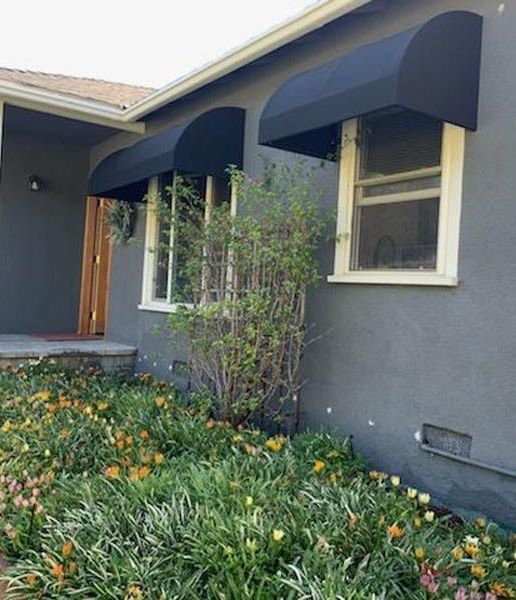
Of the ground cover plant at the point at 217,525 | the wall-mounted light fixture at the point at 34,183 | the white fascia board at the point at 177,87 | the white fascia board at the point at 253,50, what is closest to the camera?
the ground cover plant at the point at 217,525

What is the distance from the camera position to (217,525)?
3094 mm

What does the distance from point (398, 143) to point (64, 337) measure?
661cm

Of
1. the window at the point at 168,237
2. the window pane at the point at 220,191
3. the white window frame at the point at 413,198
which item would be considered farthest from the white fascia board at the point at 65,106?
the white window frame at the point at 413,198

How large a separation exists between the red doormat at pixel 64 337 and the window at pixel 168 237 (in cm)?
165

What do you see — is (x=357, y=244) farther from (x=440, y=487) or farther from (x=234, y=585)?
(x=234, y=585)

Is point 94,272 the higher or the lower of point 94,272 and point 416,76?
the lower

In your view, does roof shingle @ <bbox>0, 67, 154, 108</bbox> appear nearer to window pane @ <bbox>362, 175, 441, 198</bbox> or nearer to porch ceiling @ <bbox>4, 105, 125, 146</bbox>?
porch ceiling @ <bbox>4, 105, 125, 146</bbox>

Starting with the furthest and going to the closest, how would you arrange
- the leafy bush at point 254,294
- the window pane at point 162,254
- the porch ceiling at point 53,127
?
the porch ceiling at point 53,127, the window pane at point 162,254, the leafy bush at point 254,294

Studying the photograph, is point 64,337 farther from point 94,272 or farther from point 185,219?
point 185,219

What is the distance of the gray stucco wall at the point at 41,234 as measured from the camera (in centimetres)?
1028

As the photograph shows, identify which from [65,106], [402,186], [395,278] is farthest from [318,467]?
[65,106]

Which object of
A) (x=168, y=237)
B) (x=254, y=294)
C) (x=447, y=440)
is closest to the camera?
(x=447, y=440)

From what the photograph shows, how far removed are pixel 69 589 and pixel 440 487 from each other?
2784mm

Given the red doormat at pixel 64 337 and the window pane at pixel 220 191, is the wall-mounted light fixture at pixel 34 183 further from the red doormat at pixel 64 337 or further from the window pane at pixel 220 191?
the window pane at pixel 220 191
